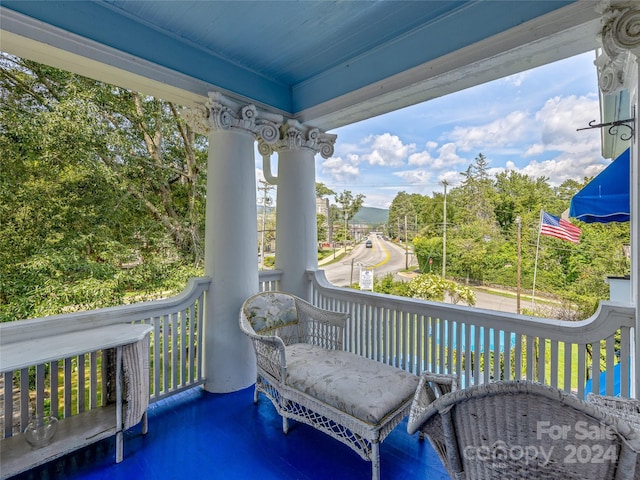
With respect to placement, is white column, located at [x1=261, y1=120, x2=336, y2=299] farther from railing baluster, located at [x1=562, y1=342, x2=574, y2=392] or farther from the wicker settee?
railing baluster, located at [x1=562, y1=342, x2=574, y2=392]

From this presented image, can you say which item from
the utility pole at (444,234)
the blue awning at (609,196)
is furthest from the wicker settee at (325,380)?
the utility pole at (444,234)

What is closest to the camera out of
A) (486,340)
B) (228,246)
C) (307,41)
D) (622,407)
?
(622,407)

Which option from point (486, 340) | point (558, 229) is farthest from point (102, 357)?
point (558, 229)

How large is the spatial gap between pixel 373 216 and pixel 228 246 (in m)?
3.54

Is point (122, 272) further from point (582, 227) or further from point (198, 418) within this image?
point (582, 227)

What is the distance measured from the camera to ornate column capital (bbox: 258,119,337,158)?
3170 millimetres

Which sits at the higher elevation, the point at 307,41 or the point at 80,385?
the point at 307,41

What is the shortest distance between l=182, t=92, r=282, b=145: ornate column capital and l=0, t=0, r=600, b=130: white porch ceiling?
0.12 m

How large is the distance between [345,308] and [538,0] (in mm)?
2681

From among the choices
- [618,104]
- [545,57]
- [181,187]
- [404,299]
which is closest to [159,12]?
[545,57]

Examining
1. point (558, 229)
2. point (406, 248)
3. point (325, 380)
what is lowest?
point (325, 380)

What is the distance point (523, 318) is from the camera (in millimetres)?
1923

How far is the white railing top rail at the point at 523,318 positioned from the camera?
1.64m

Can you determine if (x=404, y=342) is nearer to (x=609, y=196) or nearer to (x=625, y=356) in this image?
(x=625, y=356)
